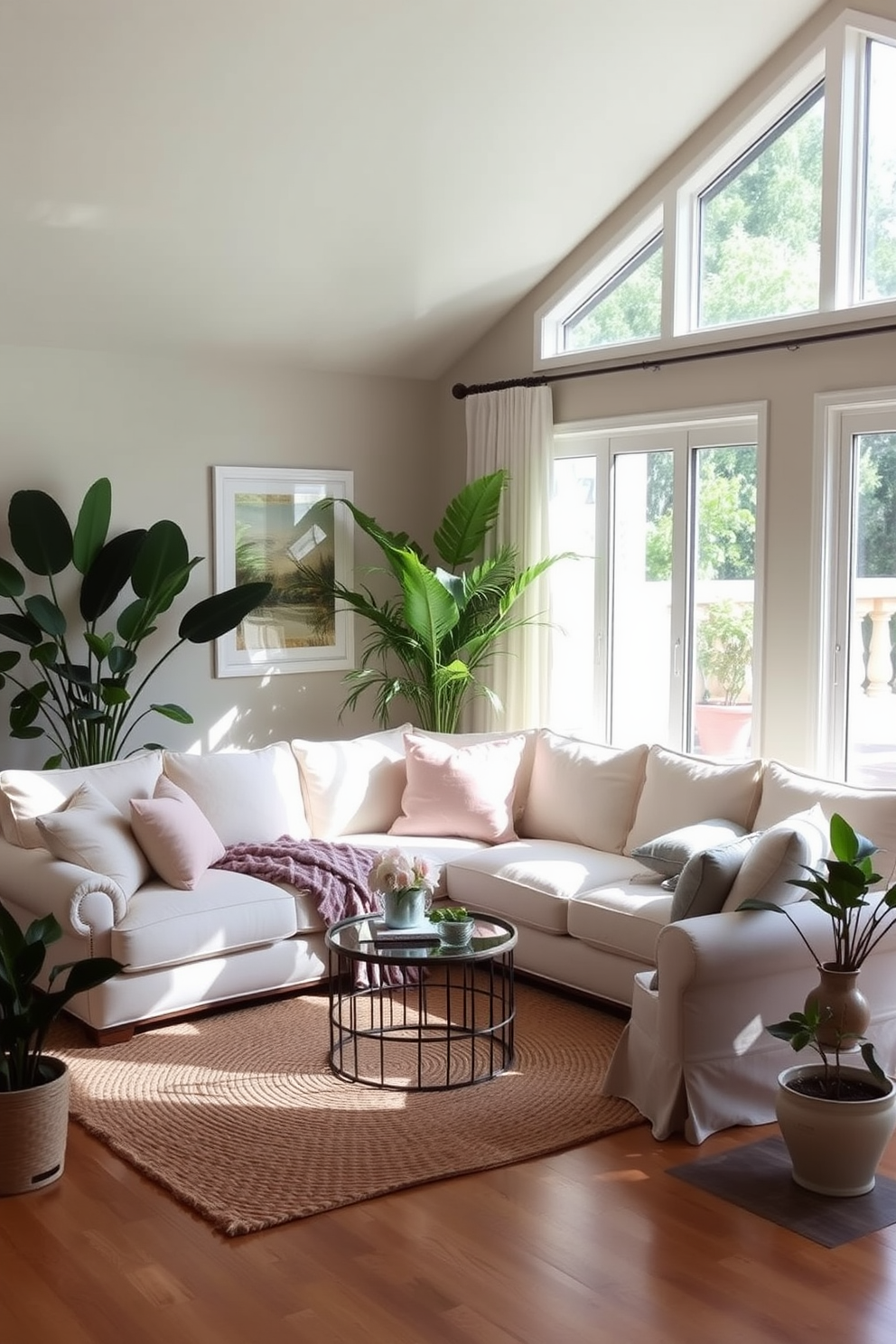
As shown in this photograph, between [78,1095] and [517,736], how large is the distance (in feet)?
8.46

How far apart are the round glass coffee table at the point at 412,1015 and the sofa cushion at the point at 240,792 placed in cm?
69

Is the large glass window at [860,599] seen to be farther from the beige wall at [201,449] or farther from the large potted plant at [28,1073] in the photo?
the large potted plant at [28,1073]

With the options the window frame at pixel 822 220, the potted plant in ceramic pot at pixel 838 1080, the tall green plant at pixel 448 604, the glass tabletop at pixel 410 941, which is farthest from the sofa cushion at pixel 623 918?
the window frame at pixel 822 220

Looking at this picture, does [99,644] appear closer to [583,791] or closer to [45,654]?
[45,654]

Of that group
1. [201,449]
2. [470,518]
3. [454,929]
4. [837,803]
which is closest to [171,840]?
[454,929]

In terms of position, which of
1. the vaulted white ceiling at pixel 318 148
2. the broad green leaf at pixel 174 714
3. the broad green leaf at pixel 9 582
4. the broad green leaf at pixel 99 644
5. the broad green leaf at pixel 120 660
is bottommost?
the broad green leaf at pixel 174 714

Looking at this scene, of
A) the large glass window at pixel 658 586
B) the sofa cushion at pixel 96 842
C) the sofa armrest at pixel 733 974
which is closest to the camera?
the sofa armrest at pixel 733 974

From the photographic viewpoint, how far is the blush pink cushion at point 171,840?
189 inches

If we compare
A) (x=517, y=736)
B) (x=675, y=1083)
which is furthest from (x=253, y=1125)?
(x=517, y=736)

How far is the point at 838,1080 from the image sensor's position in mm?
3584

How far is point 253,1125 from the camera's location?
3877mm

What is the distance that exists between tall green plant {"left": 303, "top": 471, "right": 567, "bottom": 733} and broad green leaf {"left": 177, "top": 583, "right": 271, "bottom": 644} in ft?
1.76

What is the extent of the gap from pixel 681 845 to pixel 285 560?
290cm

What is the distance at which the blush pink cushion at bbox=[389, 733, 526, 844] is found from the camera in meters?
5.70
